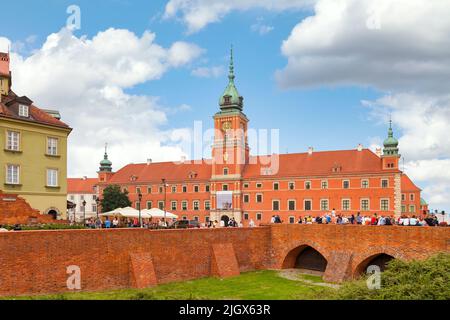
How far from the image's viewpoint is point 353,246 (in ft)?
87.5

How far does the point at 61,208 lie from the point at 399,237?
21.3 meters

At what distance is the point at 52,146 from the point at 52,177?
205 cm

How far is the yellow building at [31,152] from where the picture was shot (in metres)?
26.9

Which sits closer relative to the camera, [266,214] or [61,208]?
[61,208]

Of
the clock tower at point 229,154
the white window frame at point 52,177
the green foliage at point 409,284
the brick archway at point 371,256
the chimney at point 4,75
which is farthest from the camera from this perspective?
the clock tower at point 229,154

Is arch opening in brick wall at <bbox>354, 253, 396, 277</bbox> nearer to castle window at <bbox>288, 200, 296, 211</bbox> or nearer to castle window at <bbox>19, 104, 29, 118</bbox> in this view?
castle window at <bbox>19, 104, 29, 118</bbox>

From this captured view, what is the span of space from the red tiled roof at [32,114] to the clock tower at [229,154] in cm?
3879

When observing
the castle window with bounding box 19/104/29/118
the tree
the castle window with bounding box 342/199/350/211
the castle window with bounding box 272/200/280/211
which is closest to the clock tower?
the castle window with bounding box 272/200/280/211

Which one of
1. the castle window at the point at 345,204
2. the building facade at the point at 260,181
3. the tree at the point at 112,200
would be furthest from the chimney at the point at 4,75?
the castle window at the point at 345,204

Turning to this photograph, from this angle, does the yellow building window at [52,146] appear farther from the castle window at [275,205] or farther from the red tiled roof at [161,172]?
the red tiled roof at [161,172]

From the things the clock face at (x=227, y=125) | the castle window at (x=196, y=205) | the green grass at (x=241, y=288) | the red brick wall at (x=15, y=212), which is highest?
the clock face at (x=227, y=125)

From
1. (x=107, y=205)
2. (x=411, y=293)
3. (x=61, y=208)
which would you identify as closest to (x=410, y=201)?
(x=107, y=205)
